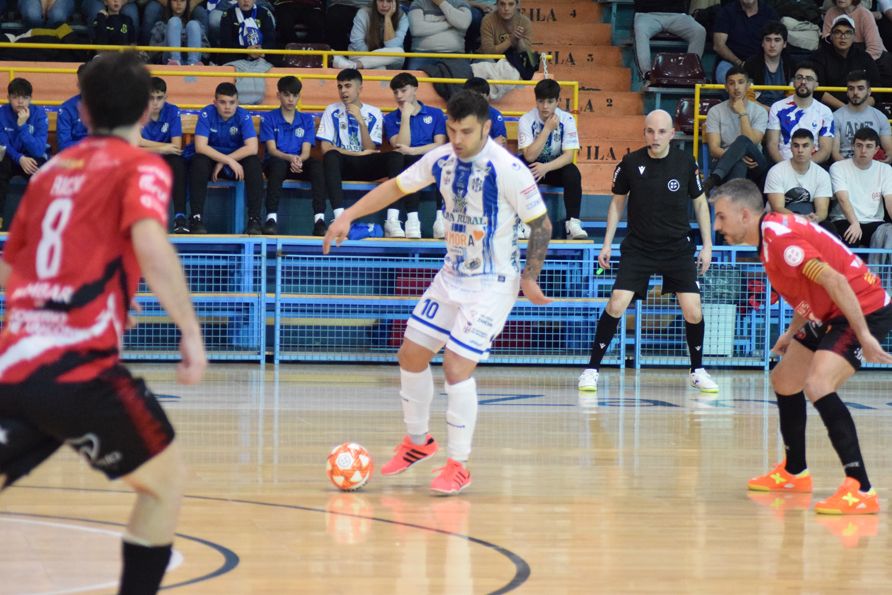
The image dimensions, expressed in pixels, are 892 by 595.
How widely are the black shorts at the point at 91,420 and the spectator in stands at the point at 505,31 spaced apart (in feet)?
42.7

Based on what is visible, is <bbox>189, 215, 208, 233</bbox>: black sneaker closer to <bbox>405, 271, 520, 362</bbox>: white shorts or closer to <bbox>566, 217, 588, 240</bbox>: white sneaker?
<bbox>566, 217, 588, 240</bbox>: white sneaker

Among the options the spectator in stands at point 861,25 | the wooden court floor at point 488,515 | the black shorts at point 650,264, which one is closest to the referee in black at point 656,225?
the black shorts at point 650,264

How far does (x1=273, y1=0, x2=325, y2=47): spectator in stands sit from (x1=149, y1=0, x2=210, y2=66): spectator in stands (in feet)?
3.41

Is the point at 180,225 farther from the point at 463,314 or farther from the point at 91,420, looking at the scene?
the point at 91,420

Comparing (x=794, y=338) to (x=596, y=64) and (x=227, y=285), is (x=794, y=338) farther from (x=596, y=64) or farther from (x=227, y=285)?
(x=596, y=64)

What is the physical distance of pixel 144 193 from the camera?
353 centimetres

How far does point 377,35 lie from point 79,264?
1318 centimetres

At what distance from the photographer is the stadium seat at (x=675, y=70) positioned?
1694 centimetres

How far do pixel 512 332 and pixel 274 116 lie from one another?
3422 mm

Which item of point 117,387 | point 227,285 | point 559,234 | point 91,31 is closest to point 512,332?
point 559,234

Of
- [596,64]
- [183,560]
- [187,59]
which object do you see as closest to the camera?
[183,560]

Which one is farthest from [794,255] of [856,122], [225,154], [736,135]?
[856,122]

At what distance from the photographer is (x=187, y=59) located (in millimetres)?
16094

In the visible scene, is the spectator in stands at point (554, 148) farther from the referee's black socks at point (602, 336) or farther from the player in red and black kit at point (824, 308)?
the player in red and black kit at point (824, 308)
